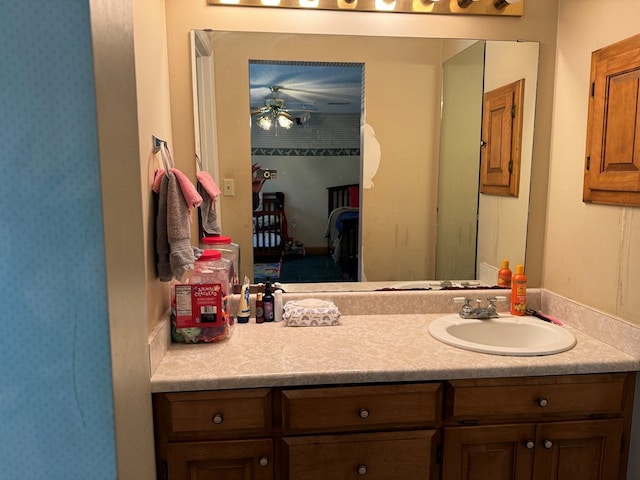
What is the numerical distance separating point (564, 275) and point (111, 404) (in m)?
1.69

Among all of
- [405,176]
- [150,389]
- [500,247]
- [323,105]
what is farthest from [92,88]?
[500,247]

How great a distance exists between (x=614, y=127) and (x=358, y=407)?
125 cm

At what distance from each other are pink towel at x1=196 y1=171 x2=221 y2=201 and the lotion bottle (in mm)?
1280

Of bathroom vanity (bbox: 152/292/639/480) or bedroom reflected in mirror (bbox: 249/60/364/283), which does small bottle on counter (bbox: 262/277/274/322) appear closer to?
bedroom reflected in mirror (bbox: 249/60/364/283)

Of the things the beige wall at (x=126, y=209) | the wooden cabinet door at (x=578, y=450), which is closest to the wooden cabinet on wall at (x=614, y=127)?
the wooden cabinet door at (x=578, y=450)

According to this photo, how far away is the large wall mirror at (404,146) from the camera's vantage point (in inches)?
69.8

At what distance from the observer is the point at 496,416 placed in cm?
138

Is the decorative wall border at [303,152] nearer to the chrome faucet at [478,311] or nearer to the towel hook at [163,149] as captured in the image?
the towel hook at [163,149]

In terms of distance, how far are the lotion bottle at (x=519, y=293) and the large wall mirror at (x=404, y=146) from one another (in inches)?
4.7

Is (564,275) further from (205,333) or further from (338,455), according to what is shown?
(205,333)

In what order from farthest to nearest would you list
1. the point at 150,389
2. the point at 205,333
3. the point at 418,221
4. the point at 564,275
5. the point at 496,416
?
the point at 418,221
the point at 564,275
the point at 205,333
the point at 496,416
the point at 150,389

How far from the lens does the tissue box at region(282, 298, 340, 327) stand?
5.55 feet

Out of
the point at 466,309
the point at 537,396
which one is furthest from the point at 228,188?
the point at 537,396

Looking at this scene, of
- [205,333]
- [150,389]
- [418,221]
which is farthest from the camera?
[418,221]
